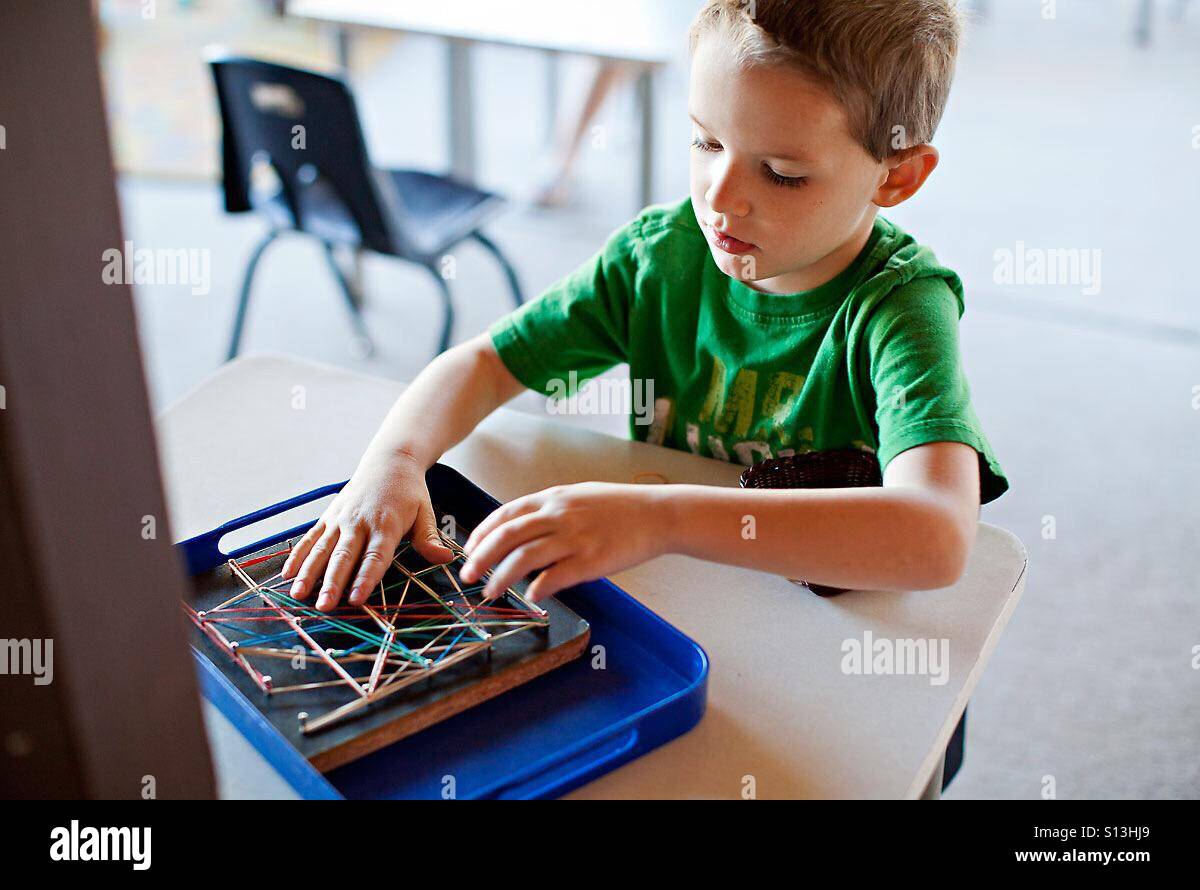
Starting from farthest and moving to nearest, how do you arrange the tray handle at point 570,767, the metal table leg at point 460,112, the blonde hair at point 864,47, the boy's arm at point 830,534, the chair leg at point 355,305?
the metal table leg at point 460,112, the chair leg at point 355,305, the blonde hair at point 864,47, the boy's arm at point 830,534, the tray handle at point 570,767

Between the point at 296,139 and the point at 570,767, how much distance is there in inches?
70.3

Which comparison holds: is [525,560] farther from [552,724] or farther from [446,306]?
[446,306]

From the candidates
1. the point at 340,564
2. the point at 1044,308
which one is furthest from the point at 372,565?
the point at 1044,308

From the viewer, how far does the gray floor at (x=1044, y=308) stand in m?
1.88

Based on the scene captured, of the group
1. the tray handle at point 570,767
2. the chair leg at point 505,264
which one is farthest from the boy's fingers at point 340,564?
the chair leg at point 505,264

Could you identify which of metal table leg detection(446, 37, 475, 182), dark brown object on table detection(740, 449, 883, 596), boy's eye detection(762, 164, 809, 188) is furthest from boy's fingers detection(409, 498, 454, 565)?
metal table leg detection(446, 37, 475, 182)

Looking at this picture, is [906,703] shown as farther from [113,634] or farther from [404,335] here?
[404,335]

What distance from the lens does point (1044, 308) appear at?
312cm

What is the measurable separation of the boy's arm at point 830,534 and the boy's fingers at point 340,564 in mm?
238

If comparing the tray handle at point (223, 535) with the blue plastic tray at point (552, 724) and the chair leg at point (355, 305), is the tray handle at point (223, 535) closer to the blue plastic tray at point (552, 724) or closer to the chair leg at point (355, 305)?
the blue plastic tray at point (552, 724)

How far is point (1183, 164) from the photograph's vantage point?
380 centimetres

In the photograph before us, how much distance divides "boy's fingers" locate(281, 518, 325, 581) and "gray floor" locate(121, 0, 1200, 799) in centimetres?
53
